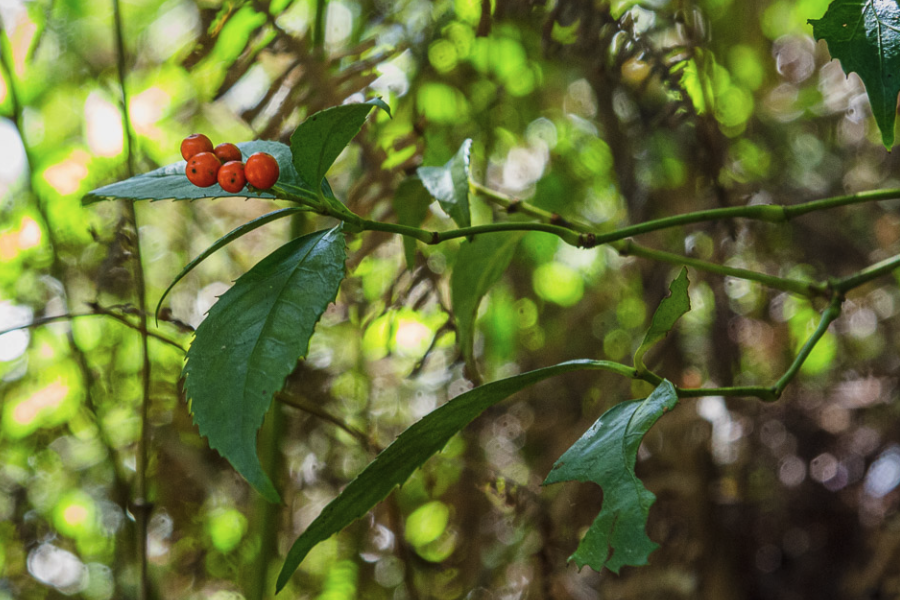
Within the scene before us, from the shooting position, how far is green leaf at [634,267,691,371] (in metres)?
0.40

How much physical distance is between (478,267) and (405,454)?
0.77 feet

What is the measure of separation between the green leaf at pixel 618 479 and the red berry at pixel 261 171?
0.21 m

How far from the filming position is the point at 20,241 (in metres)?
1.05

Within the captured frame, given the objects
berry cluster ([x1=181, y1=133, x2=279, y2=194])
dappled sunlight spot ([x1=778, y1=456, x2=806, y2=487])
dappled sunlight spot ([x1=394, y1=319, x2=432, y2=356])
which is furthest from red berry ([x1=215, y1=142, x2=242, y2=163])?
dappled sunlight spot ([x1=778, y1=456, x2=806, y2=487])

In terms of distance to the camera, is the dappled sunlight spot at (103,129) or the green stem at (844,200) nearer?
the green stem at (844,200)

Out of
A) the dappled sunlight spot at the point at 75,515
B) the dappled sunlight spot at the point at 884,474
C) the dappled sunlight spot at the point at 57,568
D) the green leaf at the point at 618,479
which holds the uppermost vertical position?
the green leaf at the point at 618,479

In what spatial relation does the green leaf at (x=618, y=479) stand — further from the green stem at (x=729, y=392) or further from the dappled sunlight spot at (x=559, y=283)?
the dappled sunlight spot at (x=559, y=283)

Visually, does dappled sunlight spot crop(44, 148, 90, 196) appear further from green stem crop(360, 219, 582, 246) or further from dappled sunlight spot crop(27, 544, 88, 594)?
green stem crop(360, 219, 582, 246)

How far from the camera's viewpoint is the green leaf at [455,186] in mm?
504

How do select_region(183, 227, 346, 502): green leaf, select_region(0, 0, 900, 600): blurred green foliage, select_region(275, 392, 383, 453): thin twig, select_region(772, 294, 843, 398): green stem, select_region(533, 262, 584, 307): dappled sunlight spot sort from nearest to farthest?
select_region(183, 227, 346, 502): green leaf
select_region(772, 294, 843, 398): green stem
select_region(275, 392, 383, 453): thin twig
select_region(0, 0, 900, 600): blurred green foliage
select_region(533, 262, 584, 307): dappled sunlight spot

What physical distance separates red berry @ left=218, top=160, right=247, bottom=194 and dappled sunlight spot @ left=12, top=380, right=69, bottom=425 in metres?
0.83

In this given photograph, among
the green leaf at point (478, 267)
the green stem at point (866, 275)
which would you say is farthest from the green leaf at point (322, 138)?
the green stem at point (866, 275)

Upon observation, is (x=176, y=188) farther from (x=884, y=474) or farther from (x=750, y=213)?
(x=884, y=474)

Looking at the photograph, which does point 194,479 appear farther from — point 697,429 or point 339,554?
point 697,429
